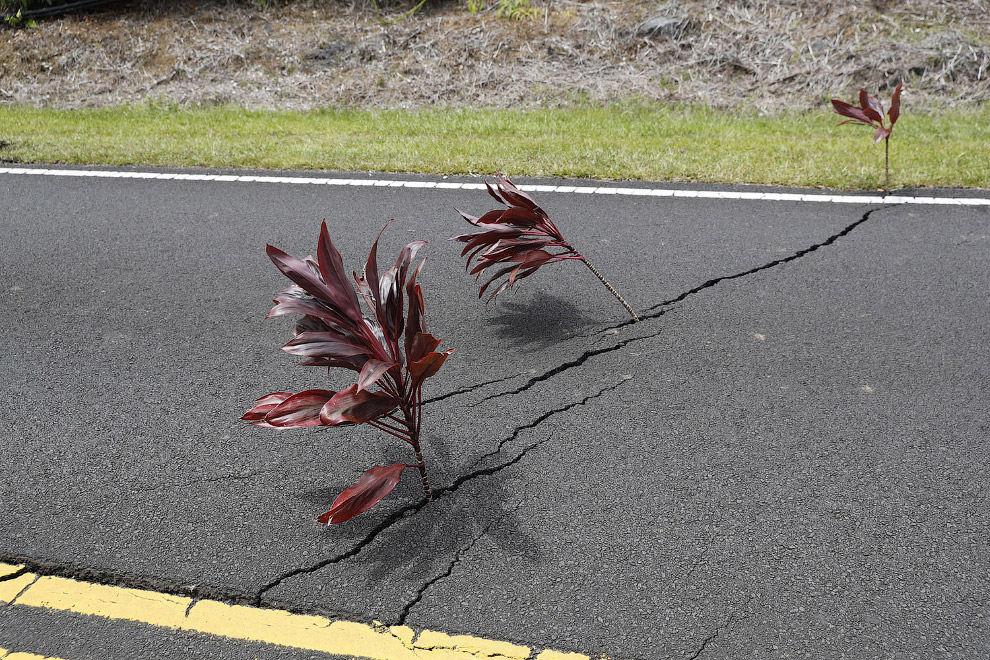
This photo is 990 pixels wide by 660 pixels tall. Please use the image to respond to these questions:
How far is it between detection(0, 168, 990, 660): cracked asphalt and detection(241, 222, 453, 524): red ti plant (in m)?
0.22

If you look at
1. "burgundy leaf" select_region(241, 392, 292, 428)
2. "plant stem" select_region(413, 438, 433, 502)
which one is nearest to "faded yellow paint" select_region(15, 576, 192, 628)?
"burgundy leaf" select_region(241, 392, 292, 428)

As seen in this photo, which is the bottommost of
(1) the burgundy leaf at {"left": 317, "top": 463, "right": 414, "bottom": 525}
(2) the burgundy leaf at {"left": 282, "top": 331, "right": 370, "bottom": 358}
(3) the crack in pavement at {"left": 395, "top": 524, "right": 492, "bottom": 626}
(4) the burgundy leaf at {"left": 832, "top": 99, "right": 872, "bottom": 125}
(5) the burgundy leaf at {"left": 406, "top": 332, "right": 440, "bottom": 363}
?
(3) the crack in pavement at {"left": 395, "top": 524, "right": 492, "bottom": 626}

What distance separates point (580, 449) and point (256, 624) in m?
1.55

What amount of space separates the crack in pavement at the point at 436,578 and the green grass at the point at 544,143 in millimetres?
4718

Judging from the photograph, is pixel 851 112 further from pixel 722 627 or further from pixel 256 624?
pixel 256 624

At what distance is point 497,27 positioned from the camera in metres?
12.1

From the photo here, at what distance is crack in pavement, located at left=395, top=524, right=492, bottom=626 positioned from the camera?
9.29 feet

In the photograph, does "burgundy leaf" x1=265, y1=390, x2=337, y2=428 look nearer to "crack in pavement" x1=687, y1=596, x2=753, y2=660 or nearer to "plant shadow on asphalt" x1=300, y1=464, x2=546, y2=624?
"plant shadow on asphalt" x1=300, y1=464, x2=546, y2=624

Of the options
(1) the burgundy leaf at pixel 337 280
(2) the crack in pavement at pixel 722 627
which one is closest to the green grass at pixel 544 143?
(1) the burgundy leaf at pixel 337 280

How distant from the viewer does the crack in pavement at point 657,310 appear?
165 inches

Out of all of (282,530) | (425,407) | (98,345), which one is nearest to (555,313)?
(425,407)

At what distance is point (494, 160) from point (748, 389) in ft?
14.5

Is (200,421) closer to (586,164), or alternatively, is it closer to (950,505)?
(950,505)

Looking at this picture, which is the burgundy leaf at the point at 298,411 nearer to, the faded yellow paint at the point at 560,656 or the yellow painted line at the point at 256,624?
→ the yellow painted line at the point at 256,624
